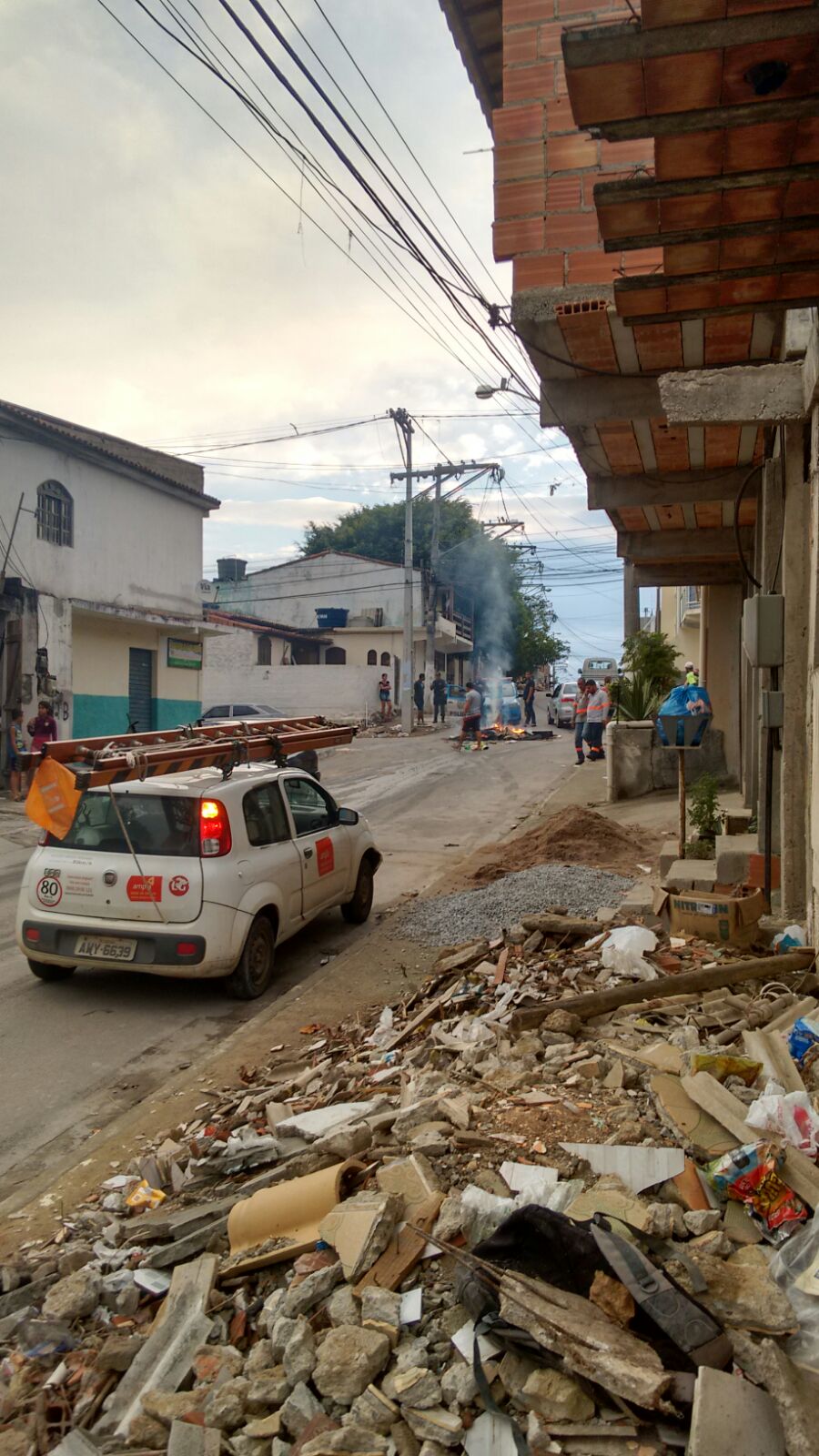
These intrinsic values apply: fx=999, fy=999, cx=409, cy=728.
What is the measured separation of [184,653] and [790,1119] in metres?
25.4

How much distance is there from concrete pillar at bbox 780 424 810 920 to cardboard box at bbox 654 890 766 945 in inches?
11.2

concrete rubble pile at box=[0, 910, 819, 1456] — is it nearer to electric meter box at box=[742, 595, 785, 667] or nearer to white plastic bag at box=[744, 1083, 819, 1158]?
white plastic bag at box=[744, 1083, 819, 1158]

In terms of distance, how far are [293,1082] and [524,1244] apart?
2.56 meters

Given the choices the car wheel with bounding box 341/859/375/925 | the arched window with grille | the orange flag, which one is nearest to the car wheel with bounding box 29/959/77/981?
the orange flag

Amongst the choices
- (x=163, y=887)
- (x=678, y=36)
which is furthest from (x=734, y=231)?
(x=163, y=887)

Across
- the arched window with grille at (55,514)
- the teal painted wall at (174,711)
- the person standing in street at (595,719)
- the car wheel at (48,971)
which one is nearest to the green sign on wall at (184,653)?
the teal painted wall at (174,711)

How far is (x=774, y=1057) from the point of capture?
4234mm

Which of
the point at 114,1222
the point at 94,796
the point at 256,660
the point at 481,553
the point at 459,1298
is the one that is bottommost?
the point at 114,1222

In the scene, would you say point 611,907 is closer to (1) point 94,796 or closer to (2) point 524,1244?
(1) point 94,796

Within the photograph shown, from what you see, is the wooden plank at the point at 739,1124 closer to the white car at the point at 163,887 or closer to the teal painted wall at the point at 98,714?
the white car at the point at 163,887

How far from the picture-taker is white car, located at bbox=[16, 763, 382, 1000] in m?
6.77

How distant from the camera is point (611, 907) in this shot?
8258mm

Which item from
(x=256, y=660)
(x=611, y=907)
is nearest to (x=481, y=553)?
(x=256, y=660)

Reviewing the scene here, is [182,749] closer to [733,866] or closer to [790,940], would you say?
[790,940]
